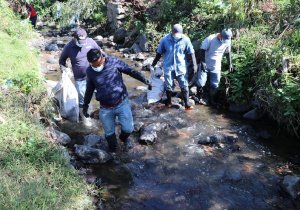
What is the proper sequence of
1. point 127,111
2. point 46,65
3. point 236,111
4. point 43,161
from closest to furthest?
point 43,161 < point 127,111 < point 236,111 < point 46,65

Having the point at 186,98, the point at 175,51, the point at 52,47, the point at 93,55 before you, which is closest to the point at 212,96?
the point at 186,98

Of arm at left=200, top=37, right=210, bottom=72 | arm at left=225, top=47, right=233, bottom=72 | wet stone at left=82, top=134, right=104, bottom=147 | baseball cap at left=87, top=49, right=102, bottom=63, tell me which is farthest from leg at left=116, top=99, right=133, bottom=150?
arm at left=225, top=47, right=233, bottom=72

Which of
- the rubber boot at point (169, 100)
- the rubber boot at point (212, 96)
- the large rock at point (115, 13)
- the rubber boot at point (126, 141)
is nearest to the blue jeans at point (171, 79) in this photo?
the rubber boot at point (169, 100)

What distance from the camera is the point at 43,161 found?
5051 millimetres

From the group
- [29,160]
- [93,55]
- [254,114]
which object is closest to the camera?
[29,160]

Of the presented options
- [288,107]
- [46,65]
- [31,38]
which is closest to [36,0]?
[31,38]

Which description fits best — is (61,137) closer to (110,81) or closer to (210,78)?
(110,81)

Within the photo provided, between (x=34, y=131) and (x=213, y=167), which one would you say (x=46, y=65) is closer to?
(x=34, y=131)

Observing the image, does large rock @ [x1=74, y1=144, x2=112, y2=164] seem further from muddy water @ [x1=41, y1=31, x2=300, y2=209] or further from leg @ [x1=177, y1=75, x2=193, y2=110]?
leg @ [x1=177, y1=75, x2=193, y2=110]

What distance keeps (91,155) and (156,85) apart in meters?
2.68

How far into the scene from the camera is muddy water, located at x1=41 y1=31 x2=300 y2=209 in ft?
17.7

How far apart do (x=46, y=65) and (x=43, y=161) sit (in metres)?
7.19

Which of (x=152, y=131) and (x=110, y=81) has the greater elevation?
(x=110, y=81)

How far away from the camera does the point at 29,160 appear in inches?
195
